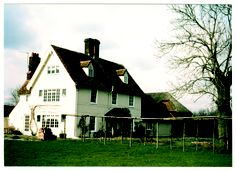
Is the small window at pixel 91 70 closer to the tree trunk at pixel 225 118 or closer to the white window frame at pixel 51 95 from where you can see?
the white window frame at pixel 51 95

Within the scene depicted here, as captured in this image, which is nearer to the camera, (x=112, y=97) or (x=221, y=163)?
(x=221, y=163)

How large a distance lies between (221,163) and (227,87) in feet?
18.7

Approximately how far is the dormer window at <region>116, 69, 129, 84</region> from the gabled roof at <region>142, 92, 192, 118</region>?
4.34 m

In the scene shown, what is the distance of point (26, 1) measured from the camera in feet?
57.5

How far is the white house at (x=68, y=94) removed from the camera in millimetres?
32750

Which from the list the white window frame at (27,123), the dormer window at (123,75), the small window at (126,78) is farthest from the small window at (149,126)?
the white window frame at (27,123)

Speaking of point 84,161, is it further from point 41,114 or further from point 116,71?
point 116,71

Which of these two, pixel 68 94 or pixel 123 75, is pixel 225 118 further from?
pixel 123 75

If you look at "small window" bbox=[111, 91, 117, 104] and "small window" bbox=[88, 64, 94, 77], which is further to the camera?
"small window" bbox=[111, 91, 117, 104]

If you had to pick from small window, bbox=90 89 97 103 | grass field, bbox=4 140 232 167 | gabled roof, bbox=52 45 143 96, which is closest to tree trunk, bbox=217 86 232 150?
grass field, bbox=4 140 232 167

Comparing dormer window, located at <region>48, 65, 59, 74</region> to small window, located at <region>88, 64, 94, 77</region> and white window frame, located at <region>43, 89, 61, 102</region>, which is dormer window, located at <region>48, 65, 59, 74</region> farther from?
small window, located at <region>88, 64, 94, 77</region>

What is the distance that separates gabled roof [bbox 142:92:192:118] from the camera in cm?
4461

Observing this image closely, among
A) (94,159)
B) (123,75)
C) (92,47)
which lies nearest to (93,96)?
(92,47)
